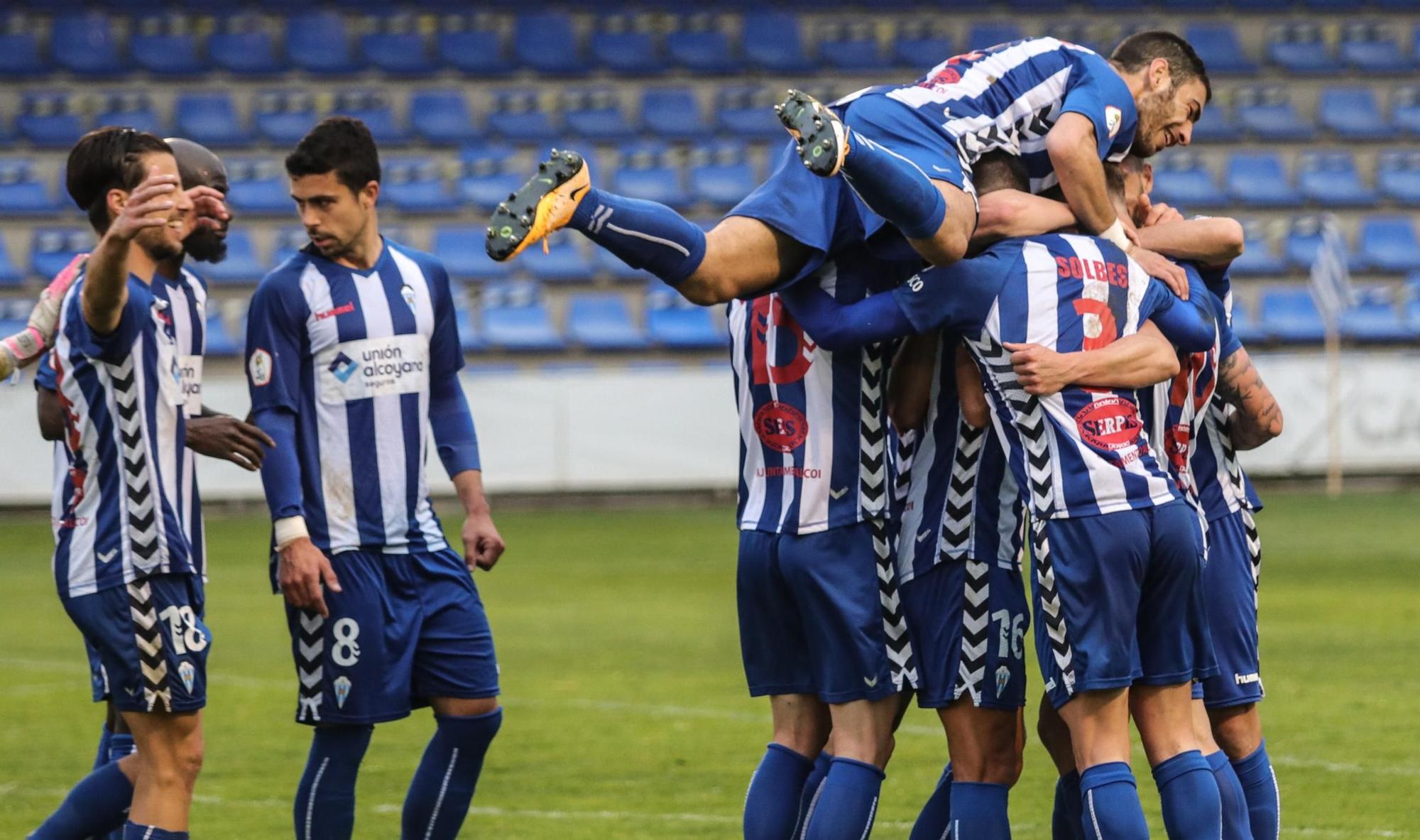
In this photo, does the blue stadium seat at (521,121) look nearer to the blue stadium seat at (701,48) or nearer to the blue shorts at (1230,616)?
the blue stadium seat at (701,48)

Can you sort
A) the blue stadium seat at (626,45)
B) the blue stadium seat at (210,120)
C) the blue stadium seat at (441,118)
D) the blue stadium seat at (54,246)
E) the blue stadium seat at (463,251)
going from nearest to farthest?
1. the blue stadium seat at (54,246)
2. the blue stadium seat at (463,251)
3. the blue stadium seat at (210,120)
4. the blue stadium seat at (441,118)
5. the blue stadium seat at (626,45)

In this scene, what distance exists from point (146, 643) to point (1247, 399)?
2944mm

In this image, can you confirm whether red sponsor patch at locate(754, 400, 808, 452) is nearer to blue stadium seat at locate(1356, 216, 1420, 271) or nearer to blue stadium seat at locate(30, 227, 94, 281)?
blue stadium seat at locate(30, 227, 94, 281)

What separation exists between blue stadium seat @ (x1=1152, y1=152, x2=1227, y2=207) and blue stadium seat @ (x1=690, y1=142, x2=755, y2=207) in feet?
15.5

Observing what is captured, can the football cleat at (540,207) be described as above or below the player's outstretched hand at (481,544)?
above

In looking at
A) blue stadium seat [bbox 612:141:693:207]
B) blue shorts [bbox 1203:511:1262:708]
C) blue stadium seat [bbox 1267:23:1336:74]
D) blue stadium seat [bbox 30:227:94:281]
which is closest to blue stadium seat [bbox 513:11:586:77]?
blue stadium seat [bbox 612:141:693:207]

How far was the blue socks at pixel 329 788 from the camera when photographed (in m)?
5.11

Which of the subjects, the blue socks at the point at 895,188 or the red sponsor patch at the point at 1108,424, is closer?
the blue socks at the point at 895,188

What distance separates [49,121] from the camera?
21.2m

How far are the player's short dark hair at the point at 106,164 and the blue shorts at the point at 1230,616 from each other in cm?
299


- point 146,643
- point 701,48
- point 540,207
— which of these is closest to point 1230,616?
point 540,207

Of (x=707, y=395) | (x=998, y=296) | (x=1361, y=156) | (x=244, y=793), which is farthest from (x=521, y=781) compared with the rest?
(x=1361, y=156)

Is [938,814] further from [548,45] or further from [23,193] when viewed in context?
[548,45]

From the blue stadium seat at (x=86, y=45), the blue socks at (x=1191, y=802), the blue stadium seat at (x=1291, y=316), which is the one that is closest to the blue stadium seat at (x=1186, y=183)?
the blue stadium seat at (x=1291, y=316)
